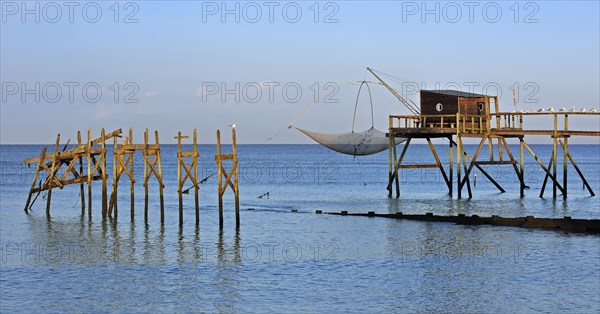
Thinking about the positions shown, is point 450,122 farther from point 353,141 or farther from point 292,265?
point 292,265

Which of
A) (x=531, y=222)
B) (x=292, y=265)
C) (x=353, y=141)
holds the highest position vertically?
(x=353, y=141)

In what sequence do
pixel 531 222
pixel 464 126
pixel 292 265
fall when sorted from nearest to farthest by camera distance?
pixel 292 265
pixel 531 222
pixel 464 126

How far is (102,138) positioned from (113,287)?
51.0 feet

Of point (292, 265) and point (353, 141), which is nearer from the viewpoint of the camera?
point (292, 265)

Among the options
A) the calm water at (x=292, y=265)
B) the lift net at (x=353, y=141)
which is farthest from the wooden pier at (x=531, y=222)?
the lift net at (x=353, y=141)

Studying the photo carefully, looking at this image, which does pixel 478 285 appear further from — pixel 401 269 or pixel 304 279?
pixel 304 279

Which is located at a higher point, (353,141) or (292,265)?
(353,141)

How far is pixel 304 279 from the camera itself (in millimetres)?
26500

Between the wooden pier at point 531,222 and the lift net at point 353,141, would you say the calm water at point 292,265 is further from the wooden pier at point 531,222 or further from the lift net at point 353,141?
the lift net at point 353,141

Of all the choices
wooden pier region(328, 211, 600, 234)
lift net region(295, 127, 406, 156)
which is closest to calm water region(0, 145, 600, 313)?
wooden pier region(328, 211, 600, 234)

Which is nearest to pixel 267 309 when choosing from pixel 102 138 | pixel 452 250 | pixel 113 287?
pixel 113 287

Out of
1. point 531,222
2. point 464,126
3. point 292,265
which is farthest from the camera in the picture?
point 464,126

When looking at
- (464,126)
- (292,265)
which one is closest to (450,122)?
(464,126)

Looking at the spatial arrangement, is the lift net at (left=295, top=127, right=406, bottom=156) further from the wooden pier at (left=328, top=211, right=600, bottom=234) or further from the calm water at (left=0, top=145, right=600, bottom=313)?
the wooden pier at (left=328, top=211, right=600, bottom=234)
